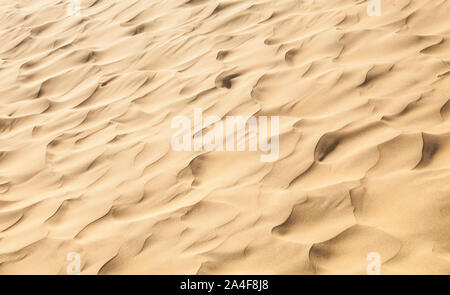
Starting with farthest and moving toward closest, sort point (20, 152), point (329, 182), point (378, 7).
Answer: point (378, 7)
point (20, 152)
point (329, 182)

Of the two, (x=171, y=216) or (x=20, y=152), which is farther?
(x=20, y=152)

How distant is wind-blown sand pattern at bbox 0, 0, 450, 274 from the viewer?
6.58 ft

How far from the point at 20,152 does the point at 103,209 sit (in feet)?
3.22

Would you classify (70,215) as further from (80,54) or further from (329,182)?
(80,54)

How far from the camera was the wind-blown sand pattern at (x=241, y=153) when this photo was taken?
79.0 inches

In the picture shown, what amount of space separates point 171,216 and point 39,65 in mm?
2491

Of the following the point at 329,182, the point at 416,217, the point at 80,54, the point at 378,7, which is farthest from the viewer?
the point at 80,54

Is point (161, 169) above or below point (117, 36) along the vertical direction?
below

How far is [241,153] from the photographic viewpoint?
2584 mm

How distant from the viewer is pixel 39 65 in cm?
417

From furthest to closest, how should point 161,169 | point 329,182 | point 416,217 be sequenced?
point 161,169, point 329,182, point 416,217
